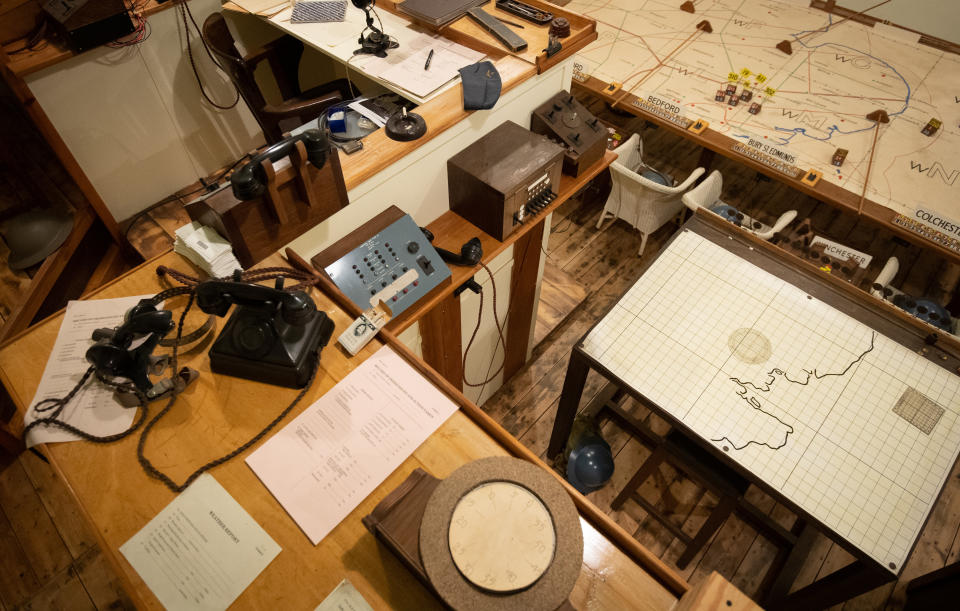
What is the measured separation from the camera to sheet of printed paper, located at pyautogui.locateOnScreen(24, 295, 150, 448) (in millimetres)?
1147

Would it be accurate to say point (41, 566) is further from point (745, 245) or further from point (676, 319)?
point (745, 245)

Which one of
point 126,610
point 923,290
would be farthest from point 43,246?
point 923,290

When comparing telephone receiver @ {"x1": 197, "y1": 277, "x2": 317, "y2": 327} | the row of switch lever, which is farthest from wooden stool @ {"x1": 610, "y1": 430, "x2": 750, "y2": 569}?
telephone receiver @ {"x1": 197, "y1": 277, "x2": 317, "y2": 327}

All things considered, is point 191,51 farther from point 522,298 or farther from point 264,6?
point 522,298

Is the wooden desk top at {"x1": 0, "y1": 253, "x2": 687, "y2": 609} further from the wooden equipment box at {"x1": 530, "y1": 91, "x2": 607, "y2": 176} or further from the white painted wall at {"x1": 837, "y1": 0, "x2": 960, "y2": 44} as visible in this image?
the white painted wall at {"x1": 837, "y1": 0, "x2": 960, "y2": 44}

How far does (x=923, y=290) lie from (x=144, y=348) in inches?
157

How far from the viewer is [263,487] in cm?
109

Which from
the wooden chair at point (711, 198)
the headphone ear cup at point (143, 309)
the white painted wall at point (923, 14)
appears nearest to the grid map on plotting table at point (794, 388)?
the wooden chair at point (711, 198)

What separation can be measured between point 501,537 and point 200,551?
1.99ft

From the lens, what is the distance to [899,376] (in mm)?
1723

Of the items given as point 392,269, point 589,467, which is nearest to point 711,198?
point 589,467

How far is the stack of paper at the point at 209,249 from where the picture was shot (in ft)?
→ 4.19

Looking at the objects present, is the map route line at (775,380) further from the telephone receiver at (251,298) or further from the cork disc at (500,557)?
the telephone receiver at (251,298)

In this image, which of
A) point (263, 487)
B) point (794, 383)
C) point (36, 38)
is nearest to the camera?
point (263, 487)
